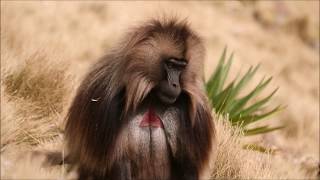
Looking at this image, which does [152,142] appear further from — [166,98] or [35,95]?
[35,95]

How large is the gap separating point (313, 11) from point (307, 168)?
12.3 metres

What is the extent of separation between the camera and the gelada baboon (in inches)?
182

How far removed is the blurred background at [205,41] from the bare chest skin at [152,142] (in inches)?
24.0

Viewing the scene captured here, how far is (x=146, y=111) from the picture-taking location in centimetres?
480

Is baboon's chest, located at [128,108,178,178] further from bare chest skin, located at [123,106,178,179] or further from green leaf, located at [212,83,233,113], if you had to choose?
green leaf, located at [212,83,233,113]

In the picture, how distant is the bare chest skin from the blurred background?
24.0 inches

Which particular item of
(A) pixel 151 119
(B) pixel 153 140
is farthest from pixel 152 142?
(A) pixel 151 119

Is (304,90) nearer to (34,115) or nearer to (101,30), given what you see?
(101,30)

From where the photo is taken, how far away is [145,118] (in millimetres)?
4777

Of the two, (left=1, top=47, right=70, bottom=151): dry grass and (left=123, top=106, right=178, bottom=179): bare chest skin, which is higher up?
(left=1, top=47, right=70, bottom=151): dry grass

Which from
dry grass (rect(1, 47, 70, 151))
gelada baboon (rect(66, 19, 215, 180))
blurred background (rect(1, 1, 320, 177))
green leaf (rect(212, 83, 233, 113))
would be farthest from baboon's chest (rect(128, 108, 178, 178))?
green leaf (rect(212, 83, 233, 113))

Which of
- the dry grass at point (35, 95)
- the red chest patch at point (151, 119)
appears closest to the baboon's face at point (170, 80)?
the red chest patch at point (151, 119)

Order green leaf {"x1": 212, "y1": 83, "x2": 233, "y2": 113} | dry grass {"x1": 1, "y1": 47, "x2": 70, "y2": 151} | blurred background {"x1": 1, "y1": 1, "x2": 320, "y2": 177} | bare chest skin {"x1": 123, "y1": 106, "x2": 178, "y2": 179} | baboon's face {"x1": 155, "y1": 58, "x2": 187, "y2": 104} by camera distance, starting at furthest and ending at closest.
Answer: green leaf {"x1": 212, "y1": 83, "x2": 233, "y2": 113}, blurred background {"x1": 1, "y1": 1, "x2": 320, "y2": 177}, dry grass {"x1": 1, "y1": 47, "x2": 70, "y2": 151}, bare chest skin {"x1": 123, "y1": 106, "x2": 178, "y2": 179}, baboon's face {"x1": 155, "y1": 58, "x2": 187, "y2": 104}

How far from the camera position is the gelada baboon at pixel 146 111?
461 centimetres
